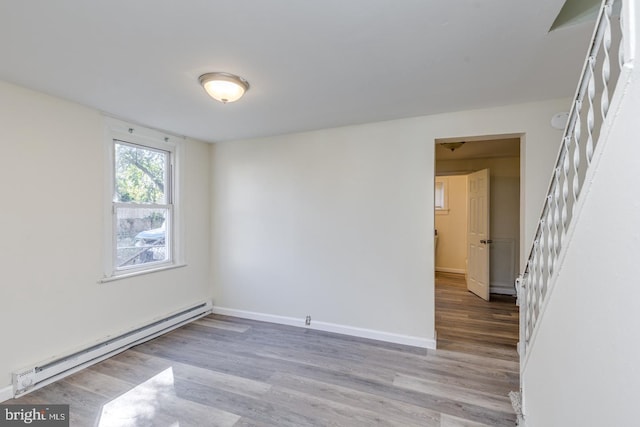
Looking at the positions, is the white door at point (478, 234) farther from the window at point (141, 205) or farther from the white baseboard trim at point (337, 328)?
the window at point (141, 205)

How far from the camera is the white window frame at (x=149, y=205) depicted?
116 inches

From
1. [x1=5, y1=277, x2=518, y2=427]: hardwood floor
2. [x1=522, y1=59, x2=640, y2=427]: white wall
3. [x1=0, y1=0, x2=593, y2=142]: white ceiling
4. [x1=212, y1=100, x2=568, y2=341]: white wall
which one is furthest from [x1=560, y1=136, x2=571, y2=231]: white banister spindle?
[x1=5, y1=277, x2=518, y2=427]: hardwood floor

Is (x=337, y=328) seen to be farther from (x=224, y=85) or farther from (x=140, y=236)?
(x=224, y=85)

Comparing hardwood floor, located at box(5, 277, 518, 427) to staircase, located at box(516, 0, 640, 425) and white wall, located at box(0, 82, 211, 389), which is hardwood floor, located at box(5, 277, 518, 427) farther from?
staircase, located at box(516, 0, 640, 425)

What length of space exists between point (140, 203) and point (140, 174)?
34 cm

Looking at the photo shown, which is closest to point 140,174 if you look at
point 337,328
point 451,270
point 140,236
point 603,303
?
point 140,236

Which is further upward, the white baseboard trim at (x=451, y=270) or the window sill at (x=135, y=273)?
the window sill at (x=135, y=273)

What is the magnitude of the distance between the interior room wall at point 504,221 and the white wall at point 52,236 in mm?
5468

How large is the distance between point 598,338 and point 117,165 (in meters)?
3.91

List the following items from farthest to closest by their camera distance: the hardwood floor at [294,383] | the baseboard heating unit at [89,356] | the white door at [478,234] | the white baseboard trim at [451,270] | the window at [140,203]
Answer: the white baseboard trim at [451,270]
the white door at [478,234]
the window at [140,203]
the baseboard heating unit at [89,356]
the hardwood floor at [294,383]

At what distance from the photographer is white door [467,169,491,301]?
15.3ft

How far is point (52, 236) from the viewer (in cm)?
251

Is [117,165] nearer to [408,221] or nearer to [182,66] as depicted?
[182,66]

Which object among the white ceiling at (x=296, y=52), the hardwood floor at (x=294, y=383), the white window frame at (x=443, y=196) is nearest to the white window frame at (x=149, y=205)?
the white ceiling at (x=296, y=52)
